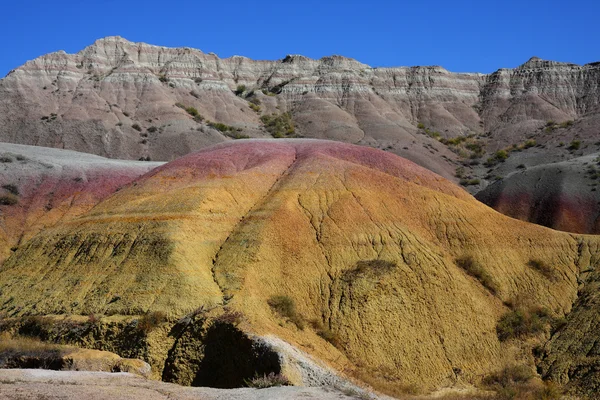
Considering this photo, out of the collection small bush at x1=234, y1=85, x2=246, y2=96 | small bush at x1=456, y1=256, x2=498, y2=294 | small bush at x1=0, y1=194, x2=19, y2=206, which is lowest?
small bush at x1=456, y1=256, x2=498, y2=294

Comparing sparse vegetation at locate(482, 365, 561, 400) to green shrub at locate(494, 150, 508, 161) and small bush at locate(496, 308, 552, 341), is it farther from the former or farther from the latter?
green shrub at locate(494, 150, 508, 161)

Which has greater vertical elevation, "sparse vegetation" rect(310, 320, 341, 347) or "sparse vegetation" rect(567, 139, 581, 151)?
"sparse vegetation" rect(567, 139, 581, 151)

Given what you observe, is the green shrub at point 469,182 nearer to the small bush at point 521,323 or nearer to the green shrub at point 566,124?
the green shrub at point 566,124

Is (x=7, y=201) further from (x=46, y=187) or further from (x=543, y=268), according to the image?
(x=543, y=268)

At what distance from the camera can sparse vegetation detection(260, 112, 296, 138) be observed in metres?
85.2

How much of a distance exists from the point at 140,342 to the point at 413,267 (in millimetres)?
11892

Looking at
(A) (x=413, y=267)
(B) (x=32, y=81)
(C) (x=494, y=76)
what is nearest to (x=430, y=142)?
(C) (x=494, y=76)

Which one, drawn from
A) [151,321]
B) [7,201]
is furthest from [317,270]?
[7,201]

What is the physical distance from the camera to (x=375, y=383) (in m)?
20.1

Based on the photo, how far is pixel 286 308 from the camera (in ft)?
77.5

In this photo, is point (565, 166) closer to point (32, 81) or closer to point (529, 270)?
point (529, 270)

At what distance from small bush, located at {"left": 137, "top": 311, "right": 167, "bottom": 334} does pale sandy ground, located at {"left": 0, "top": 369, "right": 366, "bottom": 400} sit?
4434 millimetres

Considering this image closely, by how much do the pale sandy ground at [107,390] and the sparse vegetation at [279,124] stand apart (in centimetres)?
6850

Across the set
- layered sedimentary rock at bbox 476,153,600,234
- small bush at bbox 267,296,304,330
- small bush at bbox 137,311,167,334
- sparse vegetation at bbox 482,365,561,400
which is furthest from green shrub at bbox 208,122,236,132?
sparse vegetation at bbox 482,365,561,400
